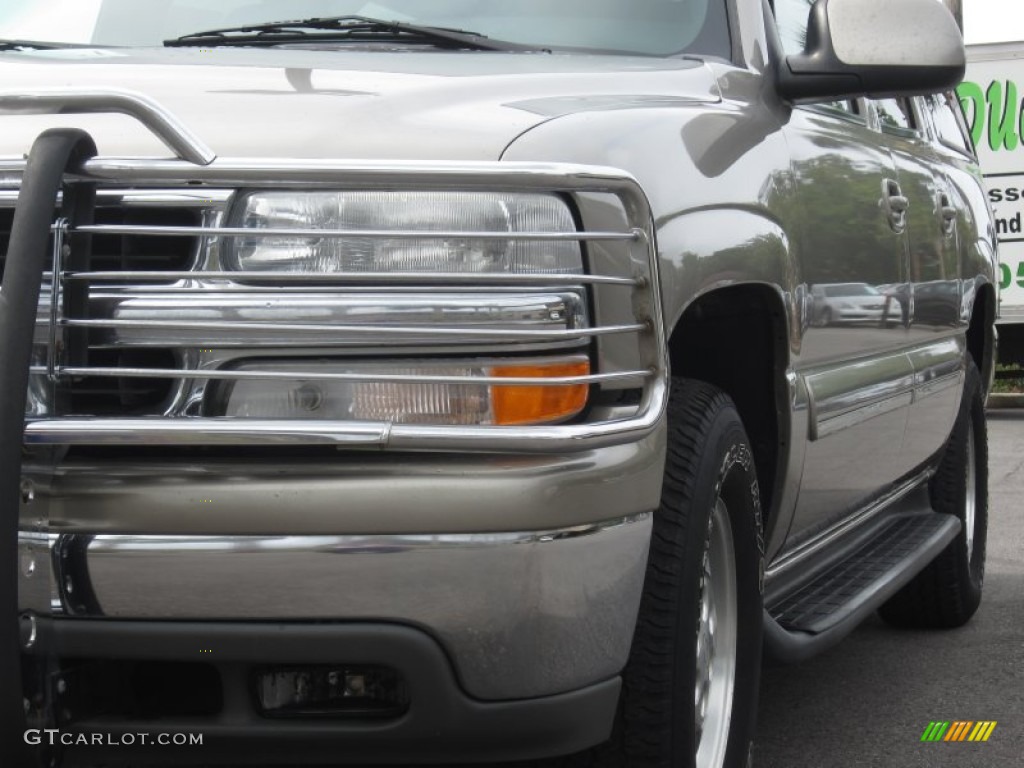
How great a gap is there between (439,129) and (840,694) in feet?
9.01

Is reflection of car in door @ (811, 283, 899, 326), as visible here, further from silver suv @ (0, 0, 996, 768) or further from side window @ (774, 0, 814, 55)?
silver suv @ (0, 0, 996, 768)

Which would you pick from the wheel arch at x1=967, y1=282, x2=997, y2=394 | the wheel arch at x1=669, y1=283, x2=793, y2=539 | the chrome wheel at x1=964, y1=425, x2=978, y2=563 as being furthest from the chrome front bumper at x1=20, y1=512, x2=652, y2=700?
the wheel arch at x1=967, y1=282, x2=997, y2=394

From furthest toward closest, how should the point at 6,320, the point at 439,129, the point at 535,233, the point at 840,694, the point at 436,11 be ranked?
the point at 840,694 < the point at 436,11 < the point at 439,129 < the point at 535,233 < the point at 6,320

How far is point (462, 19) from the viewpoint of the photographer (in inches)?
141

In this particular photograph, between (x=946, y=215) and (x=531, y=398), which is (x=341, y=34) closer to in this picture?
(x=531, y=398)

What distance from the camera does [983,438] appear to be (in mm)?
6180

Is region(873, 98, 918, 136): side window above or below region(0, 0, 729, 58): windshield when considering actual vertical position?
below

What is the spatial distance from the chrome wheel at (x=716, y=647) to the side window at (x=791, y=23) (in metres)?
1.44

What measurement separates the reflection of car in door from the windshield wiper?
875mm

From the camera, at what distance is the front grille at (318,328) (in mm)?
2355

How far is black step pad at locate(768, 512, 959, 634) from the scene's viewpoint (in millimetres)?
3992

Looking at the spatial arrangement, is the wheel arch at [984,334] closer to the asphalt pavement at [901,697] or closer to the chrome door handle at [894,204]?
the asphalt pavement at [901,697]

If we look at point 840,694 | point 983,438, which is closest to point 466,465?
point 840,694

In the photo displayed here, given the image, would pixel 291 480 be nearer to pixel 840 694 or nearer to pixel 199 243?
pixel 199 243
